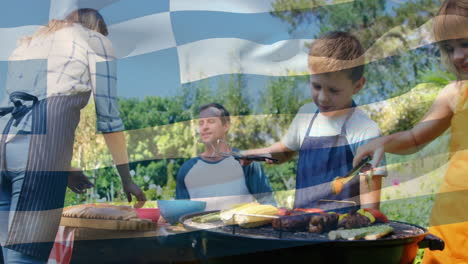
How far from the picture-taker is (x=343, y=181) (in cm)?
139

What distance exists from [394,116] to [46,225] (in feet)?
3.40

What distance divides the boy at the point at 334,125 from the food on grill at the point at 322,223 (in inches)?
3.1

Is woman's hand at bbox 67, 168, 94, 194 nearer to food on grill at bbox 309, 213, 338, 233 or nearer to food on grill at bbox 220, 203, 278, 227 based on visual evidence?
food on grill at bbox 220, 203, 278, 227

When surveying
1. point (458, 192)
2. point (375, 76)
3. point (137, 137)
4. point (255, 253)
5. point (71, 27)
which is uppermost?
point (71, 27)

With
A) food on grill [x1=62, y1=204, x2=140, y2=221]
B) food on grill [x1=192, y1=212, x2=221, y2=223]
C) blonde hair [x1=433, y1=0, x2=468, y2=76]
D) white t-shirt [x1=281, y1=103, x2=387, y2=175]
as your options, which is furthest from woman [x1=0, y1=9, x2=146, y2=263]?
blonde hair [x1=433, y1=0, x2=468, y2=76]

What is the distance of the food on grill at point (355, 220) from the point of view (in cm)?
125

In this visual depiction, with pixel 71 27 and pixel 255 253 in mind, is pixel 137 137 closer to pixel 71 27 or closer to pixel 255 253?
pixel 71 27

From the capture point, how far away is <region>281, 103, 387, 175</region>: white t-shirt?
1430 mm

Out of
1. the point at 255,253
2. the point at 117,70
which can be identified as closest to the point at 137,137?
the point at 117,70

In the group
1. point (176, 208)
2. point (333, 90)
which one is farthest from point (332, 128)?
point (176, 208)

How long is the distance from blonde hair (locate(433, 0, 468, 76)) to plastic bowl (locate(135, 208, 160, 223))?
0.88 meters

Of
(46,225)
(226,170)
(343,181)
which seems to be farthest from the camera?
(226,170)

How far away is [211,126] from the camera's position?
166cm

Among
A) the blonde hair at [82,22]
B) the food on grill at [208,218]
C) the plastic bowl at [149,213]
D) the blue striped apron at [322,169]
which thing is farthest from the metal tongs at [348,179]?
the blonde hair at [82,22]
